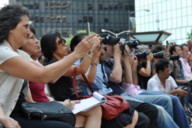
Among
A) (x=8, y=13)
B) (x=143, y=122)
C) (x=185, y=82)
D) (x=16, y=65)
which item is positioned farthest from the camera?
(x=185, y=82)

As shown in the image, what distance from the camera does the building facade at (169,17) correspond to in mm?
62312

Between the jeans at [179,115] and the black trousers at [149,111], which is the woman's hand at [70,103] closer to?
the black trousers at [149,111]

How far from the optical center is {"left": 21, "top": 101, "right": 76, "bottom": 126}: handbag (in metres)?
3.03

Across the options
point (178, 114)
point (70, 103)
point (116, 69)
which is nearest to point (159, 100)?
point (178, 114)

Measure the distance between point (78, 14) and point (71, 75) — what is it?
77645mm

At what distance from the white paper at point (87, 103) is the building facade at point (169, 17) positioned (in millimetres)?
54984

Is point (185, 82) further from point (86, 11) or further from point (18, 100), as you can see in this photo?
point (86, 11)

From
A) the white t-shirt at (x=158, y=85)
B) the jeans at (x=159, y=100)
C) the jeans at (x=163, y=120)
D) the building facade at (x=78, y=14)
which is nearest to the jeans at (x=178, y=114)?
the jeans at (x=159, y=100)

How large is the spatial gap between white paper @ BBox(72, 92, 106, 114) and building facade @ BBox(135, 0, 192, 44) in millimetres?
54984

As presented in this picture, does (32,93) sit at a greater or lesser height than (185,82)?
greater

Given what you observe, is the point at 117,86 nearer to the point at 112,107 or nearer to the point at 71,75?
the point at 112,107

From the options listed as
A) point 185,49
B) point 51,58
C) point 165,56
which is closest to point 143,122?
point 51,58

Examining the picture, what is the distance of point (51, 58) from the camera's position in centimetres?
434

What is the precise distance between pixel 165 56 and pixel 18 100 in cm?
489
